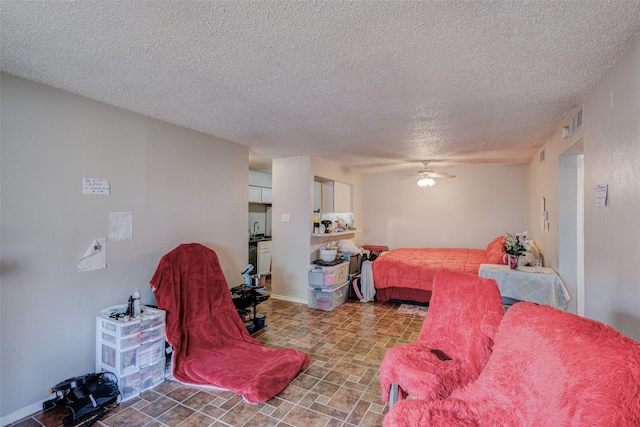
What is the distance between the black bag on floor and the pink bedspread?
3.52 metres

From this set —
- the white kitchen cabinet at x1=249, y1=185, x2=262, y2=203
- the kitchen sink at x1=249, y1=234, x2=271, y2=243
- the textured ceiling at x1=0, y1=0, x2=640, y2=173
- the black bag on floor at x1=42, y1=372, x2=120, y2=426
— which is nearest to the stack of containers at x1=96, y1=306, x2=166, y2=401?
the black bag on floor at x1=42, y1=372, x2=120, y2=426

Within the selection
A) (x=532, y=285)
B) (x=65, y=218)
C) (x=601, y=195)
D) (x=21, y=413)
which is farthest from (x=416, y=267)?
(x=21, y=413)

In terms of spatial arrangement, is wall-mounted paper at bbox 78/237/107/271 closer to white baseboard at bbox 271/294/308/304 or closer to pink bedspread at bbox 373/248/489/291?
white baseboard at bbox 271/294/308/304

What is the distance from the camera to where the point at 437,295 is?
2.09 meters

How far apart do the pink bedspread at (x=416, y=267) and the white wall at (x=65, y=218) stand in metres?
3.00

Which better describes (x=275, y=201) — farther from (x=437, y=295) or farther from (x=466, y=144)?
(x=437, y=295)

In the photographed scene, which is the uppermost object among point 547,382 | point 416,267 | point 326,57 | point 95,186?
point 326,57

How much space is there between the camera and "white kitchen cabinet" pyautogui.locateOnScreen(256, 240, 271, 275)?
607 cm

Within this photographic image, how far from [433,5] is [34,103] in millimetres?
2720

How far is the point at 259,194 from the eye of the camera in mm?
6465

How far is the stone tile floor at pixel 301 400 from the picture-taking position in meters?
2.02

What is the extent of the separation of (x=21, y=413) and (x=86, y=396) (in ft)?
1.47

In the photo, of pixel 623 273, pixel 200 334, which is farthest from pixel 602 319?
pixel 200 334

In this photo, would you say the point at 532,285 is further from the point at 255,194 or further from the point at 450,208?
the point at 255,194
